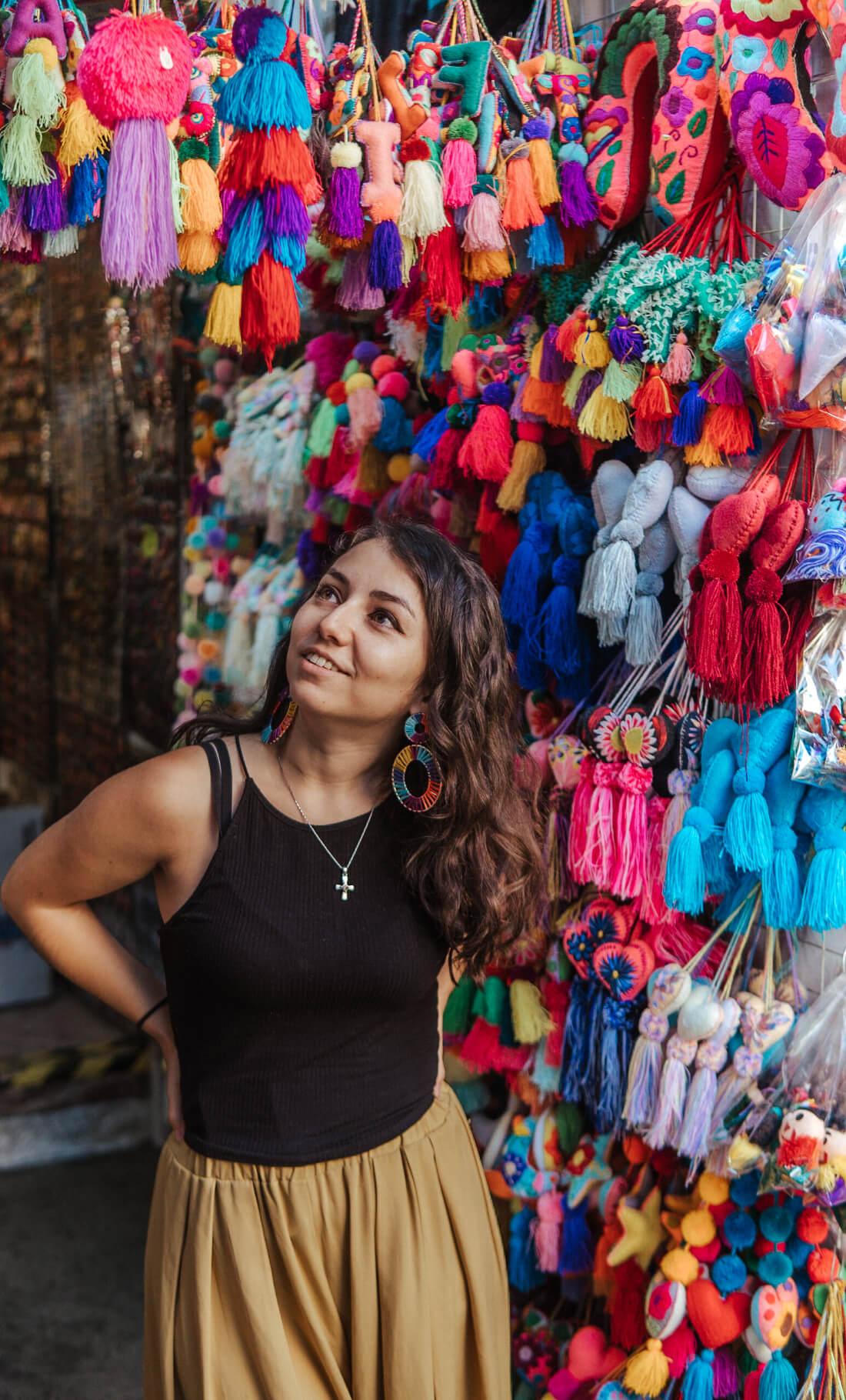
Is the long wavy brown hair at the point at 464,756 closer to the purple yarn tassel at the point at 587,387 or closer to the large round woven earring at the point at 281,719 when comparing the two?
the large round woven earring at the point at 281,719

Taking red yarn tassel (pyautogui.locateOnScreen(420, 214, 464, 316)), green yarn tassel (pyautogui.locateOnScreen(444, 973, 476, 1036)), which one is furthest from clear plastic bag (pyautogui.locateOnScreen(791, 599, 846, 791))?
green yarn tassel (pyautogui.locateOnScreen(444, 973, 476, 1036))

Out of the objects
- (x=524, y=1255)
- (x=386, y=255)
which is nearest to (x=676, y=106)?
(x=386, y=255)

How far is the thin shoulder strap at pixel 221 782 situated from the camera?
133 centimetres

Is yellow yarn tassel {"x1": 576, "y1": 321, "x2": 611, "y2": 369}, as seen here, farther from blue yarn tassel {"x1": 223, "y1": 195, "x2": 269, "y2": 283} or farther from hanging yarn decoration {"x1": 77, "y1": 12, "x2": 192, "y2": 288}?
hanging yarn decoration {"x1": 77, "y1": 12, "x2": 192, "y2": 288}

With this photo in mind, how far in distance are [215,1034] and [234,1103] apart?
8 cm

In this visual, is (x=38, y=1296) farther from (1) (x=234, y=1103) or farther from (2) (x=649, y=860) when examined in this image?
(2) (x=649, y=860)

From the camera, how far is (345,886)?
1369 millimetres

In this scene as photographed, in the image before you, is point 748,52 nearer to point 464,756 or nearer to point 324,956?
point 464,756

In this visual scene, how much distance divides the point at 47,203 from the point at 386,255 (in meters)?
0.40

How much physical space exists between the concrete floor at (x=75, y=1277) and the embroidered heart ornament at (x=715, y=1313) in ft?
4.10

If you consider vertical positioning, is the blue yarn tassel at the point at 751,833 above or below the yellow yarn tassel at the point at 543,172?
below

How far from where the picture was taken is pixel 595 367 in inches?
61.7

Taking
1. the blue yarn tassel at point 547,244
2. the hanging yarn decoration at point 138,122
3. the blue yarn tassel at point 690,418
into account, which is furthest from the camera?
the blue yarn tassel at point 547,244

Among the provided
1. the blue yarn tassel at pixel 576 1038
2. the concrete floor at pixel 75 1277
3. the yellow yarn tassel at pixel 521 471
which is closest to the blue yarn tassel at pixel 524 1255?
the blue yarn tassel at pixel 576 1038
